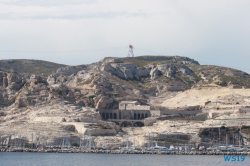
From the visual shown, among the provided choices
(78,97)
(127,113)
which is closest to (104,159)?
(127,113)

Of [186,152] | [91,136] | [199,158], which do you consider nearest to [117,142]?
[91,136]

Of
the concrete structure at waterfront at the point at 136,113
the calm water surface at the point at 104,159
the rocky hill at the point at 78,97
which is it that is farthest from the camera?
the concrete structure at waterfront at the point at 136,113

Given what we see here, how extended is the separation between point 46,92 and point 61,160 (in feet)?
162

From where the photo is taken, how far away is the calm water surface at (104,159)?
331 ft

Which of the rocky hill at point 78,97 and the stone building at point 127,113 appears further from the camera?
the stone building at point 127,113

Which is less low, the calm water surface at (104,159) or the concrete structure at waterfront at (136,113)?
the concrete structure at waterfront at (136,113)

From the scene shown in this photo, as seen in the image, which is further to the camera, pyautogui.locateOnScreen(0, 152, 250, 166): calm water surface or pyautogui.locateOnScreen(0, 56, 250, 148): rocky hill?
pyautogui.locateOnScreen(0, 56, 250, 148): rocky hill

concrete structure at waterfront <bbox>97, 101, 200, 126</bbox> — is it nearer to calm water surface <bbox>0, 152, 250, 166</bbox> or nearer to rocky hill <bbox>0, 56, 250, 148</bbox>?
rocky hill <bbox>0, 56, 250, 148</bbox>

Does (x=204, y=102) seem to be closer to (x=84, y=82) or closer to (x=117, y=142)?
(x=84, y=82)

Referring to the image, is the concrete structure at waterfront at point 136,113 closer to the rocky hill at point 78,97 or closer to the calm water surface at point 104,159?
the rocky hill at point 78,97

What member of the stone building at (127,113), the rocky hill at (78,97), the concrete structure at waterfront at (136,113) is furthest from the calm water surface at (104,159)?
the stone building at (127,113)

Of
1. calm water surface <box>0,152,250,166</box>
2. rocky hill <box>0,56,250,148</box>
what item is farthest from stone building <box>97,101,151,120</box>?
calm water surface <box>0,152,250,166</box>

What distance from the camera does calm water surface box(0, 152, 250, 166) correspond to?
10094 centimetres

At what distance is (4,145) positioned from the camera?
131 metres
